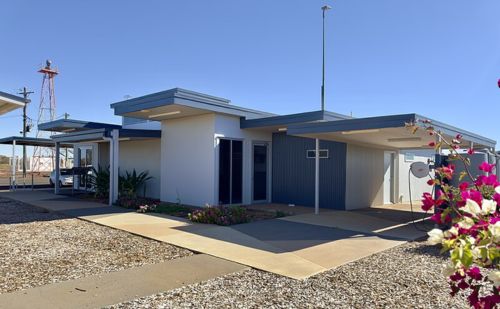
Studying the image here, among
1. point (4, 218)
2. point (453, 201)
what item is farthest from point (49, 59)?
point (453, 201)

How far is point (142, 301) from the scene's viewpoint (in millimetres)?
4285

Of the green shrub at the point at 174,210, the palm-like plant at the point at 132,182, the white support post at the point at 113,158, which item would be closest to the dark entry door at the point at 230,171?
the green shrub at the point at 174,210

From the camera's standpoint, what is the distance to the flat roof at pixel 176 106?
11.0 meters

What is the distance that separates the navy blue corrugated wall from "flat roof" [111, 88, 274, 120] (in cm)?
156

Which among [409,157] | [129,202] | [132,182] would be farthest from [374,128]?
[132,182]

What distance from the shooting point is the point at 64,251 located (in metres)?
6.66

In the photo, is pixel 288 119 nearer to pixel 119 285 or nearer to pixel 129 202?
pixel 129 202

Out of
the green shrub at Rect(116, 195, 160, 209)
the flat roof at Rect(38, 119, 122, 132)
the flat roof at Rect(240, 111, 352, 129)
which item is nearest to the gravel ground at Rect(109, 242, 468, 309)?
the flat roof at Rect(240, 111, 352, 129)

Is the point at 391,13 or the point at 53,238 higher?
the point at 391,13

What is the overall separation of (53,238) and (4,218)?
144 inches

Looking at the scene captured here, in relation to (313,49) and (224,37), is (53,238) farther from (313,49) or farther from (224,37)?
(313,49)

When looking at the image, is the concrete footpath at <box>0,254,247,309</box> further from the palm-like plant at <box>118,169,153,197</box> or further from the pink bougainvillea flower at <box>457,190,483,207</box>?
the palm-like plant at <box>118,169,153,197</box>

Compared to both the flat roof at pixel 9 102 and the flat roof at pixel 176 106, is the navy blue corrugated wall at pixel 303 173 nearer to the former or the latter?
the flat roof at pixel 176 106

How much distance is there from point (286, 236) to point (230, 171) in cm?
530
